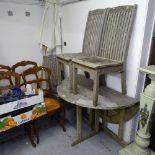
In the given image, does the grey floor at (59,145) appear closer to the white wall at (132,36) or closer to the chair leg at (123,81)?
the white wall at (132,36)

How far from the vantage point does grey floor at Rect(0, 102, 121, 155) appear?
6.26 feet

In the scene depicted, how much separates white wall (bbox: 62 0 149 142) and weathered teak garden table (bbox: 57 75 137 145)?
0.10m

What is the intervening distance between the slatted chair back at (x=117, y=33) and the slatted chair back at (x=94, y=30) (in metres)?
0.06

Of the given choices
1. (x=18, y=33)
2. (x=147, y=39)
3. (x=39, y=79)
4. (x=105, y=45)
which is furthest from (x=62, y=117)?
(x=18, y=33)

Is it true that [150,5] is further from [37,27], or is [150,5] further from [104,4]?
[37,27]

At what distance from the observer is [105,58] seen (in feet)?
6.03

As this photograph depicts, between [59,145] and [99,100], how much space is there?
82cm

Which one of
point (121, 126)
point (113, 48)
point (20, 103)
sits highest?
point (113, 48)

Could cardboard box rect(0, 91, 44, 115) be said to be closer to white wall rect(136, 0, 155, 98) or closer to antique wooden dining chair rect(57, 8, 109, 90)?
antique wooden dining chair rect(57, 8, 109, 90)

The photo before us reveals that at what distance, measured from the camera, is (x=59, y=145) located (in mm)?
2020

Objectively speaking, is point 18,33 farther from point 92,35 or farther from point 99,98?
point 99,98

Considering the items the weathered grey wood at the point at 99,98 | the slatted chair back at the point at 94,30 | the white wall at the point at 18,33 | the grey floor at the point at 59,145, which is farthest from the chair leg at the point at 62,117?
the white wall at the point at 18,33

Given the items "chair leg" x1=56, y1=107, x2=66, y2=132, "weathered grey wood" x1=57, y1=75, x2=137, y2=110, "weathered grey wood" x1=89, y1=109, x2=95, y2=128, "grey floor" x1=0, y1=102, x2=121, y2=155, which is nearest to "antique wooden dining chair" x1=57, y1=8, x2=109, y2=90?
"weathered grey wood" x1=57, y1=75, x2=137, y2=110

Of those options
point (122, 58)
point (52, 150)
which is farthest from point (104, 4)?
point (52, 150)
